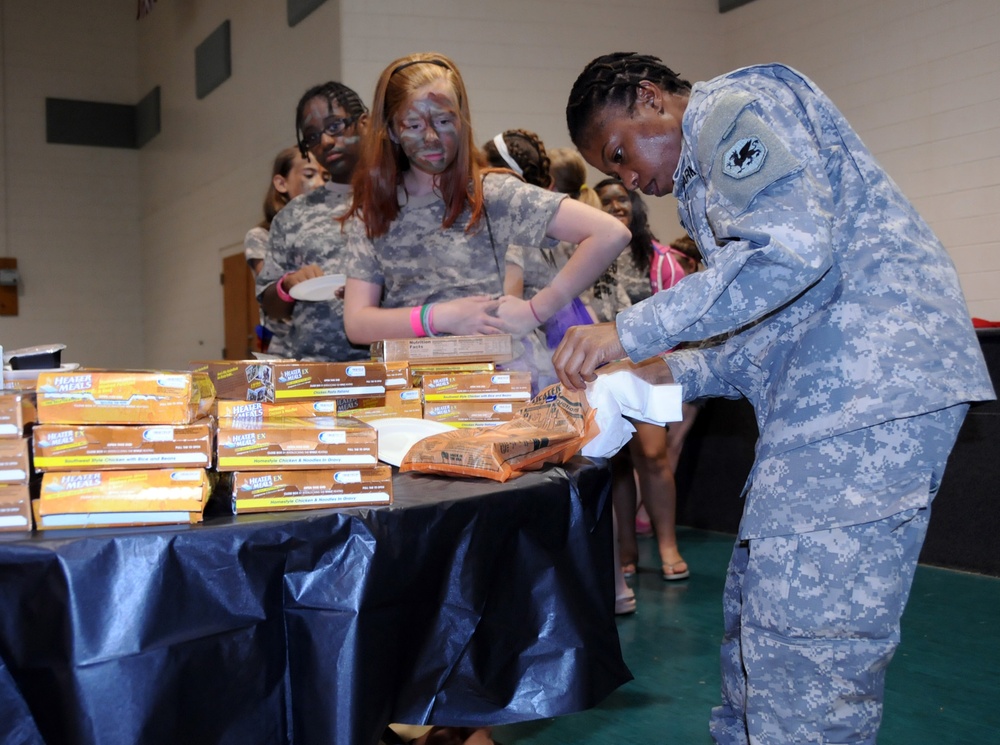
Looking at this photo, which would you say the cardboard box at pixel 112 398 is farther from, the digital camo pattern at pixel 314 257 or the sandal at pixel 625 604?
the sandal at pixel 625 604

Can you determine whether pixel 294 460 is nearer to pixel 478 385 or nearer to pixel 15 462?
pixel 15 462

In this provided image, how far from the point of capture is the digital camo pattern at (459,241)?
2.20 metres

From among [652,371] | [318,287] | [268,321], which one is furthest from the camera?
[268,321]

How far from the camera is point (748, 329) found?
1.47m

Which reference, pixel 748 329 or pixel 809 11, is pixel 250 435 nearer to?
pixel 748 329

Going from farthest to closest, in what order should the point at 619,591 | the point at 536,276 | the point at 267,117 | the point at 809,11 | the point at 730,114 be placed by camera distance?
the point at 267,117, the point at 809,11, the point at 619,591, the point at 536,276, the point at 730,114

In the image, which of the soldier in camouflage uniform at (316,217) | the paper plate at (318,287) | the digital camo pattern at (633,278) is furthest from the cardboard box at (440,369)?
the digital camo pattern at (633,278)

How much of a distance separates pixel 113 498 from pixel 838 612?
943 millimetres

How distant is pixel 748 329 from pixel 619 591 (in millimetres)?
1875

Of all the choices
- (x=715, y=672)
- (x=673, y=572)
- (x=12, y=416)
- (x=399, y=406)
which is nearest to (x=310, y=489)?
(x=12, y=416)

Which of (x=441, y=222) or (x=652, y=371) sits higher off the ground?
(x=441, y=222)

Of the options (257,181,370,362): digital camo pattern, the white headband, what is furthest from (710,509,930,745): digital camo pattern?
the white headband

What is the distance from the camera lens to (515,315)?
2135mm

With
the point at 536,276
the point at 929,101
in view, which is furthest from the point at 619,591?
the point at 929,101
